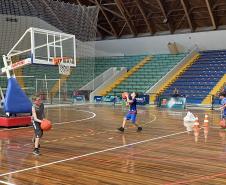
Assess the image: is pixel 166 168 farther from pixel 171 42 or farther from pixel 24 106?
pixel 171 42

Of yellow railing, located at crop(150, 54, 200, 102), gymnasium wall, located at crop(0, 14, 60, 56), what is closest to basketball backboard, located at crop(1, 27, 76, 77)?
gymnasium wall, located at crop(0, 14, 60, 56)

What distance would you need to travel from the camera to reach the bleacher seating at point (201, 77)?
1051 inches

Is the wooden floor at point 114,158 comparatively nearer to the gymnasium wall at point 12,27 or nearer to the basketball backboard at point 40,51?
the basketball backboard at point 40,51

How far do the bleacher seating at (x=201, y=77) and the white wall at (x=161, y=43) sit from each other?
0.92m

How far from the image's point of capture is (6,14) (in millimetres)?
24375

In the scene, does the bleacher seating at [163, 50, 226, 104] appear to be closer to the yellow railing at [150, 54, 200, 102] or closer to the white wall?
the yellow railing at [150, 54, 200, 102]

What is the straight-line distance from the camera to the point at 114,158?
8125 mm

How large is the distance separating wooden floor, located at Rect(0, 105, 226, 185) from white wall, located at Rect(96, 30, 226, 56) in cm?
1875

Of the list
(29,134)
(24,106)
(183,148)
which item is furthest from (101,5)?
(183,148)

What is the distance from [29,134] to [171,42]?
22.3m

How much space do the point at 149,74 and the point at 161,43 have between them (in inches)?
131

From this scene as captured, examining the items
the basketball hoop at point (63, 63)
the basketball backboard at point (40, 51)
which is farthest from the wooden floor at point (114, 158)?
the basketball hoop at point (63, 63)

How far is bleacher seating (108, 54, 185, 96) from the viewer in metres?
29.7

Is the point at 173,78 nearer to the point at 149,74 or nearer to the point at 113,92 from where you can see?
the point at 149,74
